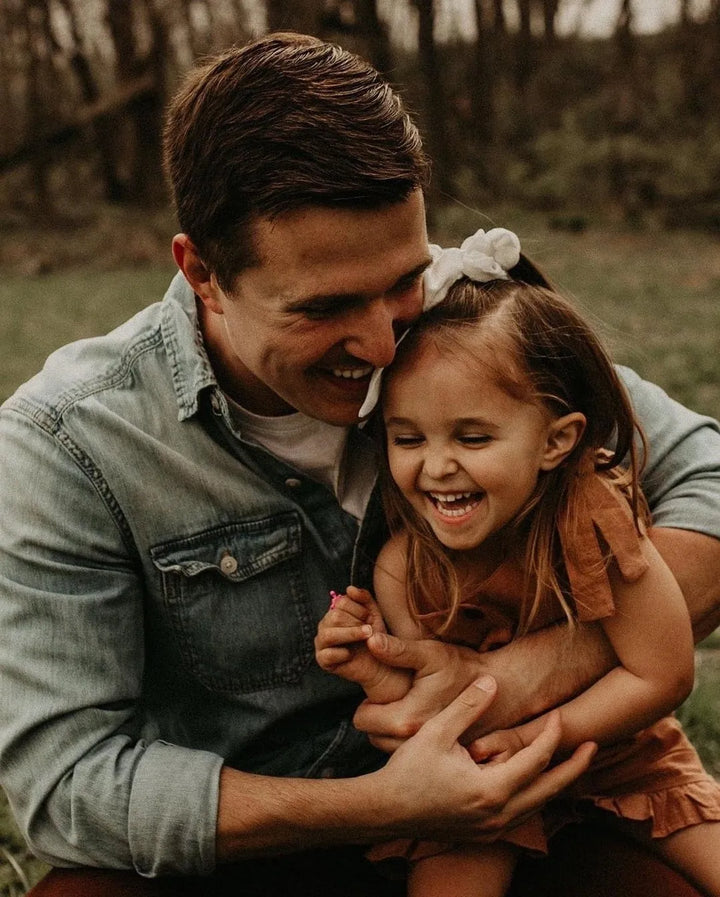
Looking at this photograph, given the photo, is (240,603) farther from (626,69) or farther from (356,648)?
(626,69)

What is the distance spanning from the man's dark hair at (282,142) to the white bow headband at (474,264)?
0.17m

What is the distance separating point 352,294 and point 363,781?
95 cm

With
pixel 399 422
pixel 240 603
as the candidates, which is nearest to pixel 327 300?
pixel 399 422

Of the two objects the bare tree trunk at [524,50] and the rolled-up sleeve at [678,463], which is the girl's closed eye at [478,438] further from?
the bare tree trunk at [524,50]

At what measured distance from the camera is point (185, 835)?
6.96 feet

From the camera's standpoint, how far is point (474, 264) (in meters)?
2.34

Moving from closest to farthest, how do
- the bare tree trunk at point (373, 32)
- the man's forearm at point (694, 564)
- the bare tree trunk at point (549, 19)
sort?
the man's forearm at point (694, 564) < the bare tree trunk at point (373, 32) < the bare tree trunk at point (549, 19)

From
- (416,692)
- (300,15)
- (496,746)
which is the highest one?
(416,692)

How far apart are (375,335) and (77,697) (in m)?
0.92

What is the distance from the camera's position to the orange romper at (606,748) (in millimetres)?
2221

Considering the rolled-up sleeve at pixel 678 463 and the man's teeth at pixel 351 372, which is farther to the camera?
the rolled-up sleeve at pixel 678 463

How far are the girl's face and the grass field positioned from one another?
0.42 m

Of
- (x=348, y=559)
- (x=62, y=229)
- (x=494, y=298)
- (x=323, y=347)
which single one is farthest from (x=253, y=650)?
(x=62, y=229)

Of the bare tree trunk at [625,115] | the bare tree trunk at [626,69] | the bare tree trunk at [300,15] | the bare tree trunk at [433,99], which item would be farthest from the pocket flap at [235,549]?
the bare tree trunk at [626,69]
